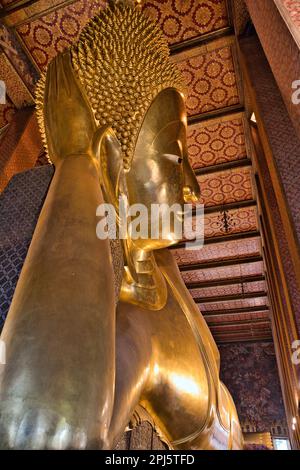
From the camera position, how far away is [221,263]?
643cm

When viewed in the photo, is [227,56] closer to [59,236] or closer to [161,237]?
[161,237]

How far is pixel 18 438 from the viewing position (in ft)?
1.14

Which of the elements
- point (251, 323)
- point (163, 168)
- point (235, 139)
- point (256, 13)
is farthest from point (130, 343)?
point (251, 323)

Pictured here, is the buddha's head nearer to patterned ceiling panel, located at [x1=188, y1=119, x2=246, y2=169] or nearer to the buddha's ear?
the buddha's ear

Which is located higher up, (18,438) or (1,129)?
(1,129)

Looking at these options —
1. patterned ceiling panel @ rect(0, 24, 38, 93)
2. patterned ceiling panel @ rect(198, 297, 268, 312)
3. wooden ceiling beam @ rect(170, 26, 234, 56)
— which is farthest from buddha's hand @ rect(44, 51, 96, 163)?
patterned ceiling panel @ rect(198, 297, 268, 312)

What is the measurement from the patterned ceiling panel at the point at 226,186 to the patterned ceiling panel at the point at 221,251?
3.17 feet

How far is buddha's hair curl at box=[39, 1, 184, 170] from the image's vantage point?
893mm

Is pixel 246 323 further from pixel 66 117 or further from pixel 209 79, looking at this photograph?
pixel 66 117

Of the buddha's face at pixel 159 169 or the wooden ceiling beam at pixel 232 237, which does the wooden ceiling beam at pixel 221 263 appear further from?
the buddha's face at pixel 159 169

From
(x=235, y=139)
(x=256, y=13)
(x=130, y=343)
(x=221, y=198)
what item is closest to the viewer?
(x=130, y=343)

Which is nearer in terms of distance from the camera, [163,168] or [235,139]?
[163,168]

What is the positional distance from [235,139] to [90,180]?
4.07 m

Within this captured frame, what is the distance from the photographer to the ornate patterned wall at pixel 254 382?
26.3ft
